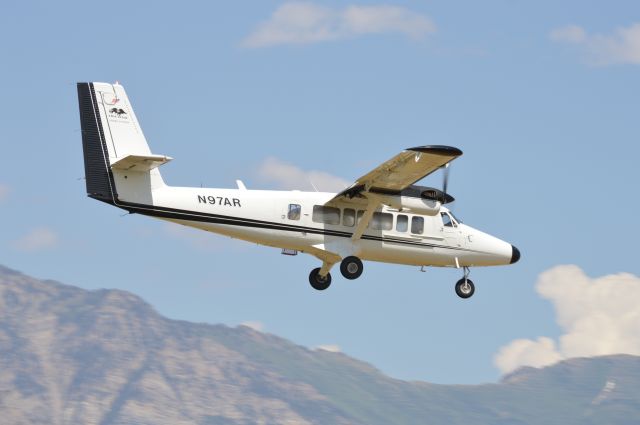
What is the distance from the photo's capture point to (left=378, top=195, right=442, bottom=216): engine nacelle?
35.9 m

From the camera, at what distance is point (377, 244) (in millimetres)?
37031

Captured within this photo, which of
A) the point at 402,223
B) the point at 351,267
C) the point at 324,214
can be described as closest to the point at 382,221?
the point at 402,223

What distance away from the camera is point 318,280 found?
3859 cm

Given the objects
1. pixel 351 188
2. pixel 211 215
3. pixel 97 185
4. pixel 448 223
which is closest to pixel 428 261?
pixel 448 223

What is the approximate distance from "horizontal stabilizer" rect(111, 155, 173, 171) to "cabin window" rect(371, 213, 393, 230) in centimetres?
708

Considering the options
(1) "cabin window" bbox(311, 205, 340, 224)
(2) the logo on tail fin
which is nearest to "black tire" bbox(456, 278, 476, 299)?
(1) "cabin window" bbox(311, 205, 340, 224)

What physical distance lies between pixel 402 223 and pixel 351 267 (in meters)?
2.17

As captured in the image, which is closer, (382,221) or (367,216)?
(367,216)

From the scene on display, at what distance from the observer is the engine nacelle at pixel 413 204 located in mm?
35938

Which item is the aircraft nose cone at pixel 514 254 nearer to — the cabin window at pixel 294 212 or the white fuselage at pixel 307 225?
the white fuselage at pixel 307 225

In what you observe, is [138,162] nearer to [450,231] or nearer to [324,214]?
[324,214]

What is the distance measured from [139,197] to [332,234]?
6148 millimetres

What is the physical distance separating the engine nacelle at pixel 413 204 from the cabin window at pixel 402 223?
93cm

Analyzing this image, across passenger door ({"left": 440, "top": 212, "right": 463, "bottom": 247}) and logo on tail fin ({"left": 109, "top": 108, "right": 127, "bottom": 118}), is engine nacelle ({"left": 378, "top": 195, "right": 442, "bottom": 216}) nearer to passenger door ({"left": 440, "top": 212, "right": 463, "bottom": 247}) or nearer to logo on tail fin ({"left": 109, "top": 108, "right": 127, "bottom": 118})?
passenger door ({"left": 440, "top": 212, "right": 463, "bottom": 247})
